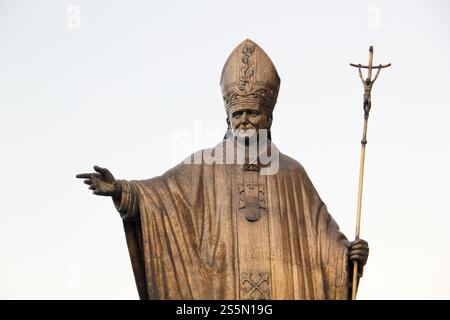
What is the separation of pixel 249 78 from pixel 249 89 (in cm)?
20

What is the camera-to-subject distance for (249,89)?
105ft

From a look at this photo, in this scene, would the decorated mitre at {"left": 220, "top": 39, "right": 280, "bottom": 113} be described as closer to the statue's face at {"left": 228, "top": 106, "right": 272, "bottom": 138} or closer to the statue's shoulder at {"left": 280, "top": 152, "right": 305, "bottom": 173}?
the statue's face at {"left": 228, "top": 106, "right": 272, "bottom": 138}

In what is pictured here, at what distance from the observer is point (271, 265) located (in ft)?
101

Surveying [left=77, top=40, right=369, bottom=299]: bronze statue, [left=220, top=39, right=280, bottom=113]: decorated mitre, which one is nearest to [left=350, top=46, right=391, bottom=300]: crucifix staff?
[left=77, top=40, right=369, bottom=299]: bronze statue

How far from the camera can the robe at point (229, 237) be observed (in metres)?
30.7

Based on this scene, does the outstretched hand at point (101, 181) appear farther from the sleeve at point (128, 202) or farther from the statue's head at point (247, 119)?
the statue's head at point (247, 119)

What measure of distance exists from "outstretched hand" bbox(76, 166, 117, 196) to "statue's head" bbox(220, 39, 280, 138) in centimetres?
241

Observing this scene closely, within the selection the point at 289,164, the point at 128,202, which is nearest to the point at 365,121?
the point at 289,164

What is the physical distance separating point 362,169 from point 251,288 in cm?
257

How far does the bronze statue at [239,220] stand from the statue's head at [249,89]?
0.02m

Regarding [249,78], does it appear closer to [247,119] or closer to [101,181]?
[247,119]

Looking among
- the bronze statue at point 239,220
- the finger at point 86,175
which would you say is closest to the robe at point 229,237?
the bronze statue at point 239,220
